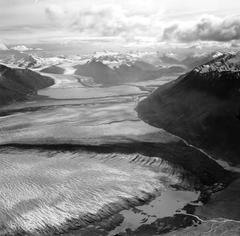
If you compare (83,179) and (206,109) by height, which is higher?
(206,109)

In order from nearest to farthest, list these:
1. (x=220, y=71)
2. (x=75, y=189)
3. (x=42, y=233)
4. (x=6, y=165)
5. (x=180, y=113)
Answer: (x=42, y=233) < (x=75, y=189) < (x=6, y=165) < (x=180, y=113) < (x=220, y=71)

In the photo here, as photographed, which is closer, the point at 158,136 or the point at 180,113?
the point at 158,136

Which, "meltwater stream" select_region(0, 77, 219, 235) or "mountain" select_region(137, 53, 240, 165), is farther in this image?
"mountain" select_region(137, 53, 240, 165)

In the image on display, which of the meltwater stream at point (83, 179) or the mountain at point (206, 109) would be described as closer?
the meltwater stream at point (83, 179)

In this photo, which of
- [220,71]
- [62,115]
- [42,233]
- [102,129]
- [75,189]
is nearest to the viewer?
[42,233]

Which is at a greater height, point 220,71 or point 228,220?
point 220,71

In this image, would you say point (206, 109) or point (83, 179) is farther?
point (206, 109)

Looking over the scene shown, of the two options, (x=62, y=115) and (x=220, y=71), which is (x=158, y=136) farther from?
(x=62, y=115)

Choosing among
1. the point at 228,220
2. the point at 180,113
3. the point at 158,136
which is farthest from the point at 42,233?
the point at 180,113
